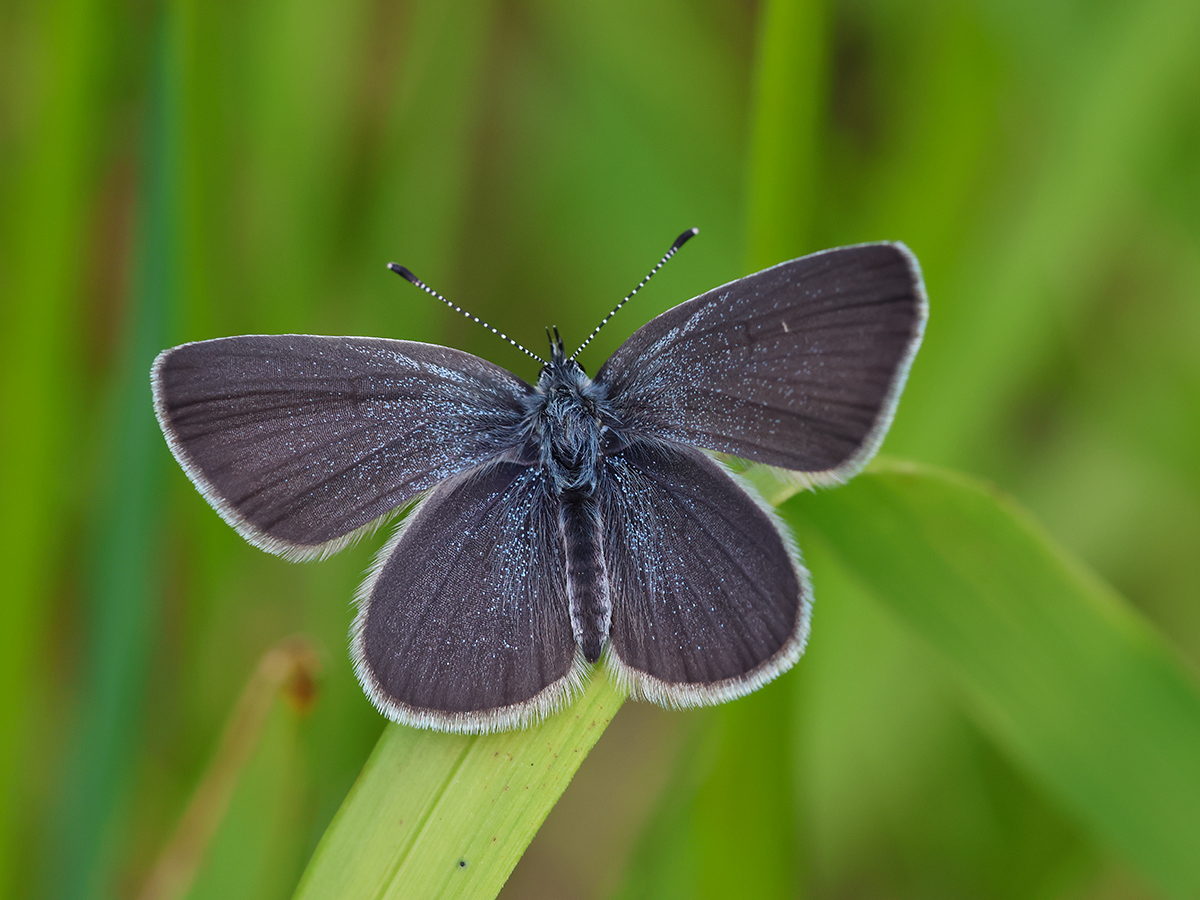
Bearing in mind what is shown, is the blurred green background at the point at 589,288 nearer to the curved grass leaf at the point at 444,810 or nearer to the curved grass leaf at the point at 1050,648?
the curved grass leaf at the point at 1050,648

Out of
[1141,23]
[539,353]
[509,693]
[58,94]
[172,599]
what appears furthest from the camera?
[539,353]

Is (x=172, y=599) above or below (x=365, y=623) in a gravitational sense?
below

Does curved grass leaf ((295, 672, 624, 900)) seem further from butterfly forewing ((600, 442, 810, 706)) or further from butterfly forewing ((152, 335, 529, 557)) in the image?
butterfly forewing ((152, 335, 529, 557))

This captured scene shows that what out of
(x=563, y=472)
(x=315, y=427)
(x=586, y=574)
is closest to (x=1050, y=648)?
(x=586, y=574)

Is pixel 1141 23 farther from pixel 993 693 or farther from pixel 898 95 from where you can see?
pixel 993 693

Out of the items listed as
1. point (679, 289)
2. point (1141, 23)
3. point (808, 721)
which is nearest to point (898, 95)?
point (1141, 23)
